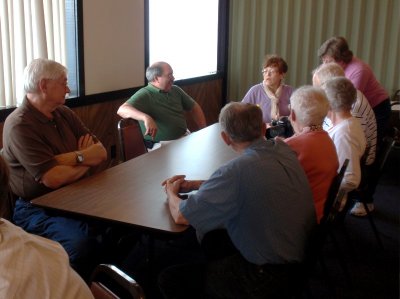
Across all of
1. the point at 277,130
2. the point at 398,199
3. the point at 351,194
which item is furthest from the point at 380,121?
the point at 351,194

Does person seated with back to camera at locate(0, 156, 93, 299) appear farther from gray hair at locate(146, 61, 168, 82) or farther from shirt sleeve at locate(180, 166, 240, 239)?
gray hair at locate(146, 61, 168, 82)

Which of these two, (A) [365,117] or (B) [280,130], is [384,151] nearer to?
(A) [365,117]

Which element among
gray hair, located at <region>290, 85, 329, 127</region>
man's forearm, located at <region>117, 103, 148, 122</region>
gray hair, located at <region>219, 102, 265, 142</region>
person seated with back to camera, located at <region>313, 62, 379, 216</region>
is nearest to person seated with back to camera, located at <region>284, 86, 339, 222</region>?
gray hair, located at <region>290, 85, 329, 127</region>

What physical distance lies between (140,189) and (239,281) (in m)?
0.68

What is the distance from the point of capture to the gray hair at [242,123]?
5.76 ft

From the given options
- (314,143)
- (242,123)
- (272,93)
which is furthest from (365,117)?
(242,123)

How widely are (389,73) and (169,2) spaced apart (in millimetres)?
2925

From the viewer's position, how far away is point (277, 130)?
351 centimetres

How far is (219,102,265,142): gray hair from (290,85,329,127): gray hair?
58 centimetres

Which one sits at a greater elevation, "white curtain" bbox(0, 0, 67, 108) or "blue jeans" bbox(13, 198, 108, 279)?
"white curtain" bbox(0, 0, 67, 108)

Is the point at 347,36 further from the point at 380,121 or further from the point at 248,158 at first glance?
the point at 248,158

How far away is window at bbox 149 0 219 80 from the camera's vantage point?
495cm

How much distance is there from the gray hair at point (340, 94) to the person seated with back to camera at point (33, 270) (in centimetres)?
197

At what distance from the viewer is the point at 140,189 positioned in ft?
7.23
